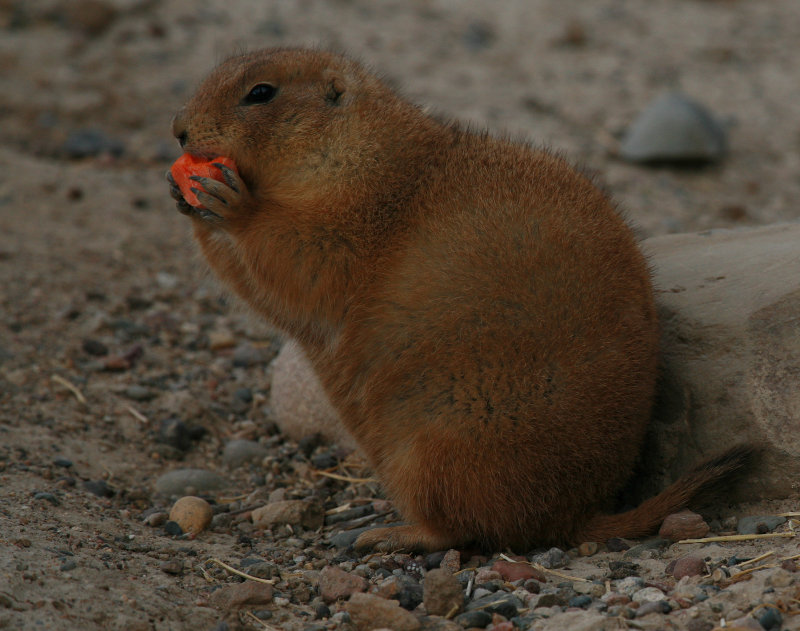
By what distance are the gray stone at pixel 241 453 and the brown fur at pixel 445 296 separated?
1.02 m

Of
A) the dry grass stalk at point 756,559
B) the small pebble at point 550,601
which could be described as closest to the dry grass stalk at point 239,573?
the small pebble at point 550,601

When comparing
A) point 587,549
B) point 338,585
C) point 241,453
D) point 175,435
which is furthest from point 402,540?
point 175,435

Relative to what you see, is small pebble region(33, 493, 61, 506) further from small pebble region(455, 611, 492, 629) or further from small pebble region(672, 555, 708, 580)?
small pebble region(672, 555, 708, 580)

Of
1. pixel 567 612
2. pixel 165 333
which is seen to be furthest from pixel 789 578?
pixel 165 333

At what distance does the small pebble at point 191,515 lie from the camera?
4.54 meters

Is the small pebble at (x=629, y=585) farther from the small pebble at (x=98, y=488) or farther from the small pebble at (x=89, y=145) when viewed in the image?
the small pebble at (x=89, y=145)

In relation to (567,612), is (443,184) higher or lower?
higher

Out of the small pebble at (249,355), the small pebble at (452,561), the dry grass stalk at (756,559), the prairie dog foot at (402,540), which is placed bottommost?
the small pebble at (249,355)

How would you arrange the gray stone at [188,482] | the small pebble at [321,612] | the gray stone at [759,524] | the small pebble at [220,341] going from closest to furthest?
the small pebble at [321,612]
the gray stone at [759,524]
the gray stone at [188,482]
the small pebble at [220,341]

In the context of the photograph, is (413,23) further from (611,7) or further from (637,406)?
(637,406)

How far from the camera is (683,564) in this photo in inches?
146

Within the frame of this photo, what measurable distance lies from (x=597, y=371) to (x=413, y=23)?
8.58m

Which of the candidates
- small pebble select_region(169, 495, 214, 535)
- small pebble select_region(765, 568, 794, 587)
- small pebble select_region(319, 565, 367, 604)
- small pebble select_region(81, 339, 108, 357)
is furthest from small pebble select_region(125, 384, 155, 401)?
small pebble select_region(765, 568, 794, 587)

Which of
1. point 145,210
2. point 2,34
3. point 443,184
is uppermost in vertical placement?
point 443,184
